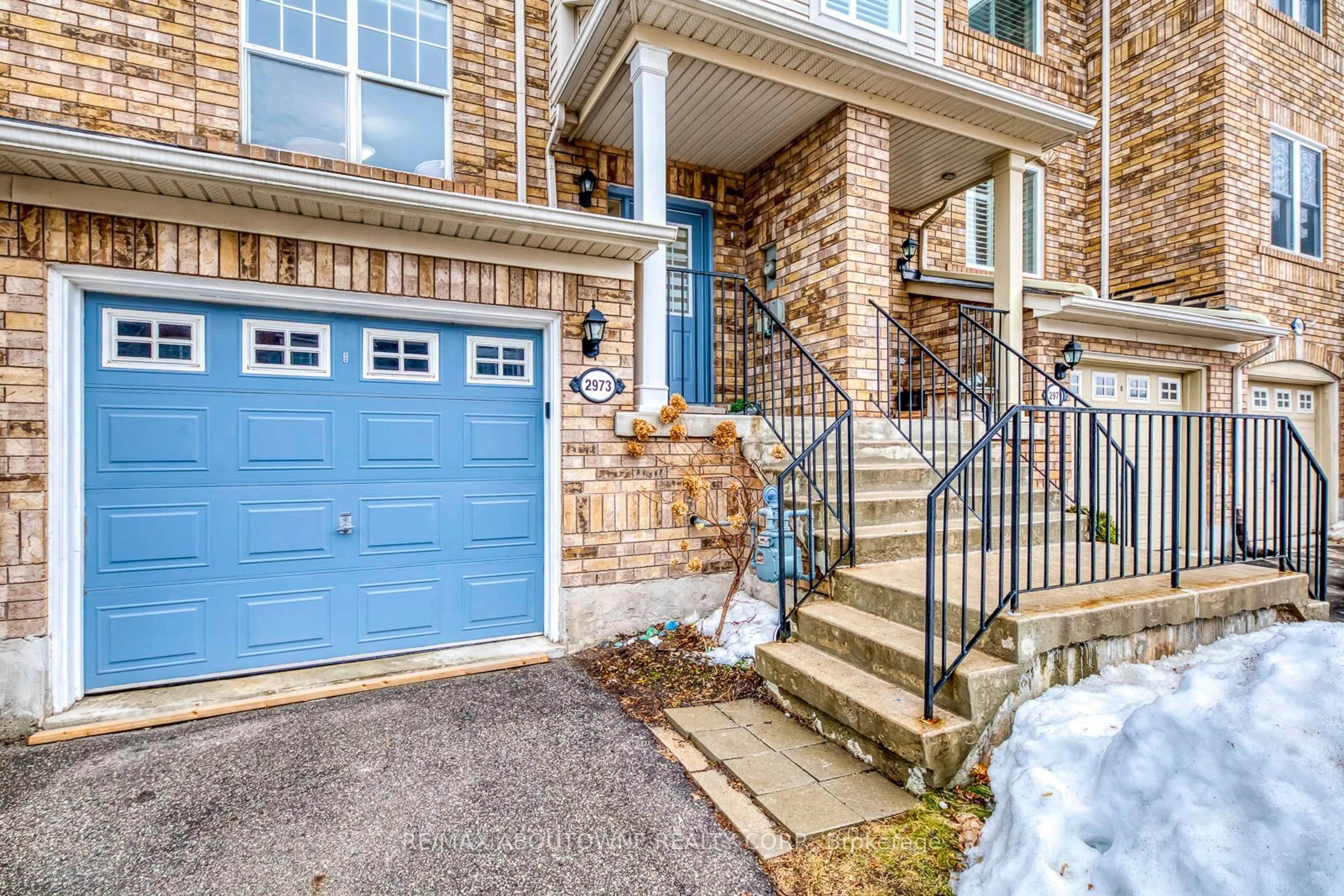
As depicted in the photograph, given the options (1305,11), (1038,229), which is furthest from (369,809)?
(1305,11)

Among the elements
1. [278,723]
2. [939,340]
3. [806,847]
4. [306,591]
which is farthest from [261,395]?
[939,340]

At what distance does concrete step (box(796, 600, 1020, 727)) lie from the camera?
268 centimetres

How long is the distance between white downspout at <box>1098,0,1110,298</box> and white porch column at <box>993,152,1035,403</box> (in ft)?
12.5


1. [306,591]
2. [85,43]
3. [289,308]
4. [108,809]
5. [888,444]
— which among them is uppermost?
[85,43]

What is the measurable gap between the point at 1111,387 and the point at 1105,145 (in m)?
3.97

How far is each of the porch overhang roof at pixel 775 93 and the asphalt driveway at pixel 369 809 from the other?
4417 mm

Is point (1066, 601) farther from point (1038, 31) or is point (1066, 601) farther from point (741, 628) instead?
point (1038, 31)

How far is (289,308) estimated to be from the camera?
3977 millimetres

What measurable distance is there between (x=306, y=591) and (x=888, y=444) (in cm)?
416

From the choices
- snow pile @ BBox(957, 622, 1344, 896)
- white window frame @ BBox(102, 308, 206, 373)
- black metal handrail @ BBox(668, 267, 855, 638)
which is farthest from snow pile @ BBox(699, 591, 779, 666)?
white window frame @ BBox(102, 308, 206, 373)

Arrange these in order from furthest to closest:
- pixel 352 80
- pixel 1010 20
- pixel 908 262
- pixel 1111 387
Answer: pixel 1010 20, pixel 1111 387, pixel 908 262, pixel 352 80

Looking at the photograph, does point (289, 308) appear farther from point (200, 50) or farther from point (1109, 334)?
A: point (1109, 334)

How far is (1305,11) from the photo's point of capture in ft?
30.3

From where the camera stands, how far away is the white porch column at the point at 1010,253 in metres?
6.14
